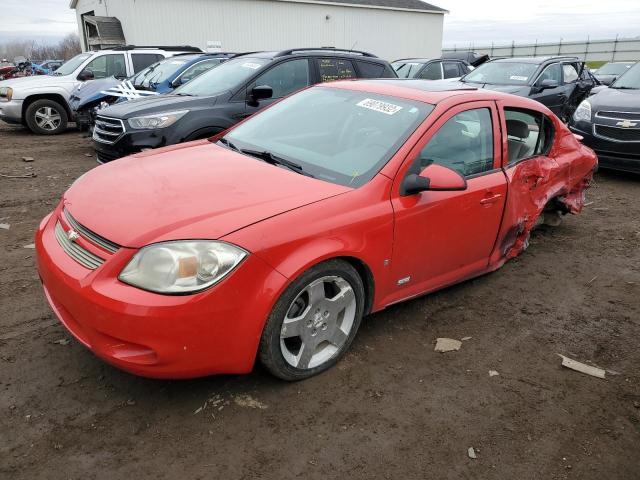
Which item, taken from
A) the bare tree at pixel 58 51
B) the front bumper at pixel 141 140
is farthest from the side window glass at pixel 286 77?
the bare tree at pixel 58 51

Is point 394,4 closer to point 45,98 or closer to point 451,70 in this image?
point 451,70

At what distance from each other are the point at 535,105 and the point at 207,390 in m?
3.50

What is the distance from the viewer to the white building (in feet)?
74.8

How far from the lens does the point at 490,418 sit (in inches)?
106

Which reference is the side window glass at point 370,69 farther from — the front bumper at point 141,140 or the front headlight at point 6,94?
the front headlight at point 6,94

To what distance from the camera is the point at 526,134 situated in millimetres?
4301

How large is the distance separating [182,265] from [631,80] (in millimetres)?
8910

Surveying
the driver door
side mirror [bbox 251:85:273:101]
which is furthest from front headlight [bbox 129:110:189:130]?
the driver door

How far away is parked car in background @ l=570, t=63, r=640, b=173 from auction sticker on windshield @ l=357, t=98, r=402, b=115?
17.8 ft

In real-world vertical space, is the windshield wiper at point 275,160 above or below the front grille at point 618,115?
above

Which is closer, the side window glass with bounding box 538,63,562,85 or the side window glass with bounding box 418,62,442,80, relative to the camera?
the side window glass with bounding box 538,63,562,85

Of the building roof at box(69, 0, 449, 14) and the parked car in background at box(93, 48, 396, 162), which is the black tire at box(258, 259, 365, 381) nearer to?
the parked car in background at box(93, 48, 396, 162)

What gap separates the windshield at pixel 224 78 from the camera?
22.1ft

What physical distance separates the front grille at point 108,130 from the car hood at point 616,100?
6.83 meters
